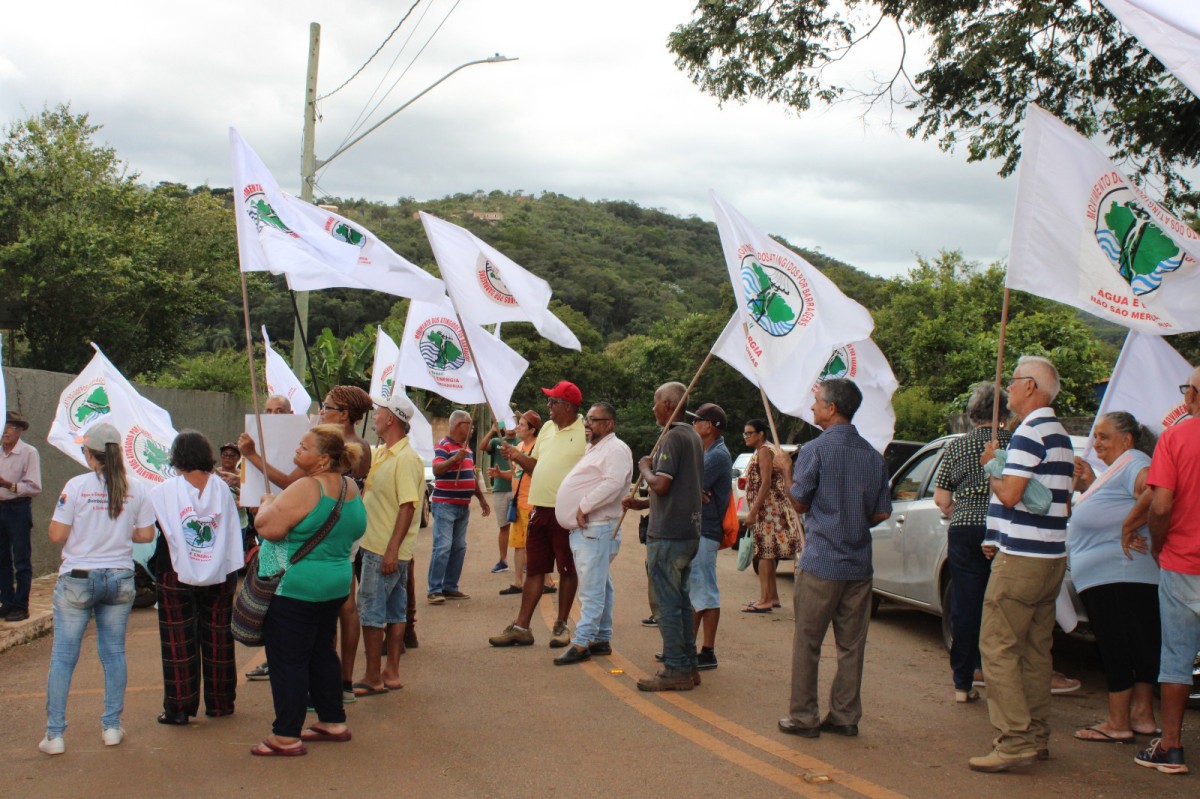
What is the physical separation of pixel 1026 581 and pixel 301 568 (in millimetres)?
3646

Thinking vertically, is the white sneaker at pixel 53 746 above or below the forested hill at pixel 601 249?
below

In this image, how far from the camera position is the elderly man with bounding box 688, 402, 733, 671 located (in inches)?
318

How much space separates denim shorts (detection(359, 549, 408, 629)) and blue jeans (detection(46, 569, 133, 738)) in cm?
150

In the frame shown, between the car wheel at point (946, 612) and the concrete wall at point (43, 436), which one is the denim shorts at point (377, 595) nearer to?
the car wheel at point (946, 612)

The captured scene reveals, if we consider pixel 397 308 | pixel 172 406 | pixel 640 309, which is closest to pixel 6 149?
pixel 172 406

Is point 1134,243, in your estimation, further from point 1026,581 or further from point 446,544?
point 446,544

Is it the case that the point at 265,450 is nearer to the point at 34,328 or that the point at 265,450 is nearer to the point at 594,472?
the point at 594,472

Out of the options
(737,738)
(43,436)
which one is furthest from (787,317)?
(43,436)

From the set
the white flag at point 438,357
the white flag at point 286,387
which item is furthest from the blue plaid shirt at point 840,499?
the white flag at point 286,387

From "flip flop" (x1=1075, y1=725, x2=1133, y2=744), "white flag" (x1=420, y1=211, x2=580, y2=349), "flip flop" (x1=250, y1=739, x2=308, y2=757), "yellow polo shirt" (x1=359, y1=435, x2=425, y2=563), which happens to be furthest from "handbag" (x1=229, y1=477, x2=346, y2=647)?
"flip flop" (x1=1075, y1=725, x2=1133, y2=744)

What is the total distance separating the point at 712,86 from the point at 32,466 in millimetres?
7954

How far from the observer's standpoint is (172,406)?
16.2 m

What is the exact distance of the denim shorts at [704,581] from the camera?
8.07 meters

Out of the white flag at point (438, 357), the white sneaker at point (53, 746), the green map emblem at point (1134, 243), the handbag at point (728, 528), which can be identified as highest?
the green map emblem at point (1134, 243)
